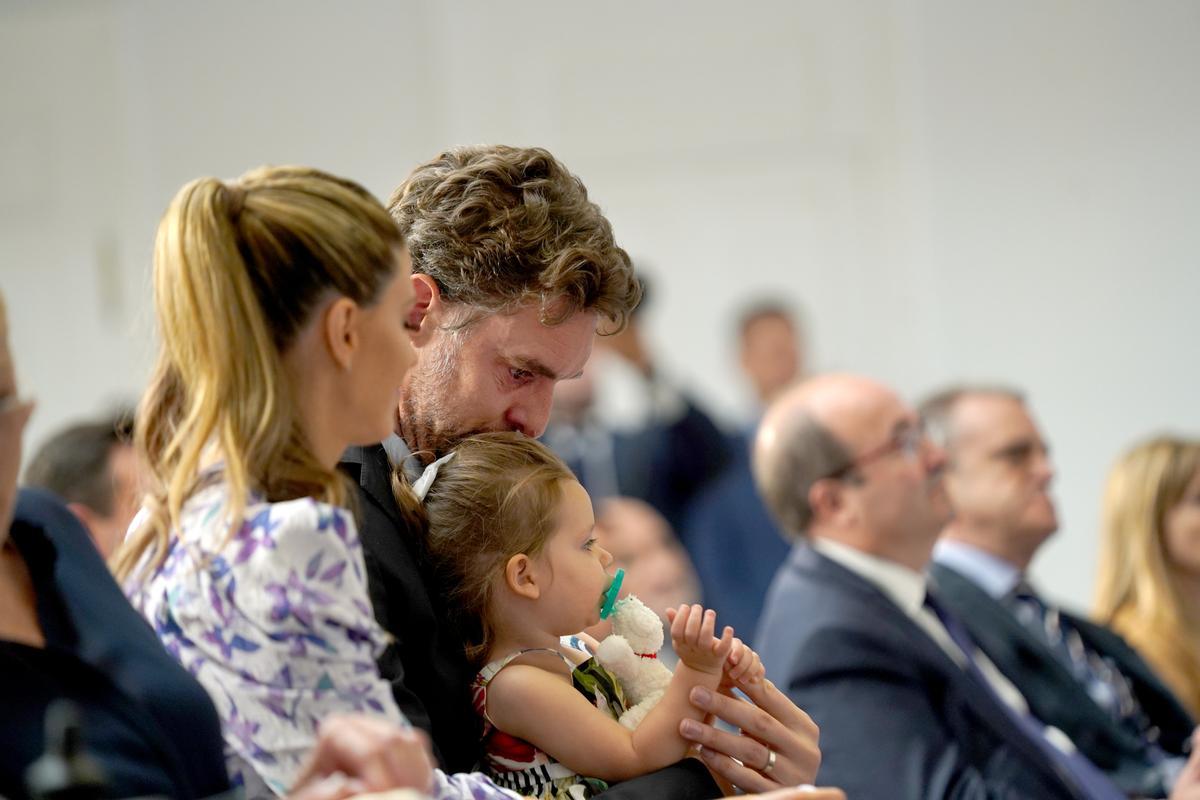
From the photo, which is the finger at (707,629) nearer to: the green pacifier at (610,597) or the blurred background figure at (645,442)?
the green pacifier at (610,597)

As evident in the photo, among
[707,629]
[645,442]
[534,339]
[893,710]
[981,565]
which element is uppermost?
[534,339]

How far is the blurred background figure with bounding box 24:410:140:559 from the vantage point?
10.8 ft

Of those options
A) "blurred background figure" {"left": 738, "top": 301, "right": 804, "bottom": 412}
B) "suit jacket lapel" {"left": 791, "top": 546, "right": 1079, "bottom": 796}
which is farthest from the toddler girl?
"blurred background figure" {"left": 738, "top": 301, "right": 804, "bottom": 412}

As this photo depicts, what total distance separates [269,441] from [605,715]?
0.60 m

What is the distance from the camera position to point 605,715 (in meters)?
1.81

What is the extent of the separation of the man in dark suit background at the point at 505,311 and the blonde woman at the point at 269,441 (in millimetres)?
360

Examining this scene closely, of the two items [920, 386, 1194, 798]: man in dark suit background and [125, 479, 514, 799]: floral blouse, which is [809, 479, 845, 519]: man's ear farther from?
[125, 479, 514, 799]: floral blouse

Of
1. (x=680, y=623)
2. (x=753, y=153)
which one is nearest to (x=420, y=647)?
(x=680, y=623)

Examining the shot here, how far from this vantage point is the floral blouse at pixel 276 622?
137 cm

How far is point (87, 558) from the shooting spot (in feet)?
4.82

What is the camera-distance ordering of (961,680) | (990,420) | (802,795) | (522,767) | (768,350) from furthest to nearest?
(768,350)
(990,420)
(961,680)
(522,767)
(802,795)

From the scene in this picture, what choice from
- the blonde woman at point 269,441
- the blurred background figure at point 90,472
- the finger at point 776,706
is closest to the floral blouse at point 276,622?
the blonde woman at point 269,441

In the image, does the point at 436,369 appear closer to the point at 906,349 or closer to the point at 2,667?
the point at 2,667

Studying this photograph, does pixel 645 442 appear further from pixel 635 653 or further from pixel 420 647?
pixel 420 647
